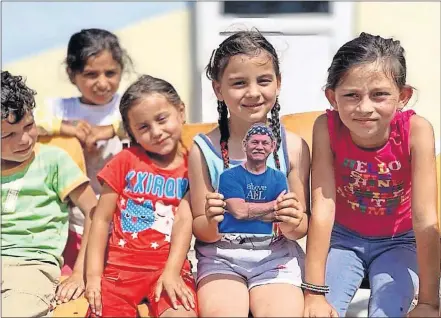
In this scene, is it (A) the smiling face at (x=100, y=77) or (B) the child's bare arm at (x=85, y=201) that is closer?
(B) the child's bare arm at (x=85, y=201)

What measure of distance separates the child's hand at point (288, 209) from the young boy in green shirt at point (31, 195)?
3.01 feet

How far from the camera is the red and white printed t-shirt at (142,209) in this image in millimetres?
2877

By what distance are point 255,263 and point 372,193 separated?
1.72 ft

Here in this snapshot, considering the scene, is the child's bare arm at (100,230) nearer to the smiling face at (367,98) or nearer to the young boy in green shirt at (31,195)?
the young boy in green shirt at (31,195)

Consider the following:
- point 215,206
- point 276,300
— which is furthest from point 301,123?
point 276,300

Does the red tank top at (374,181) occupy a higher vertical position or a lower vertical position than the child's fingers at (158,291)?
higher

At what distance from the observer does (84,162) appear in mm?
3408

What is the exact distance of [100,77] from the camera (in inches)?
145

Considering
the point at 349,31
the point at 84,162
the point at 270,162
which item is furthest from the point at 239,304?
the point at 349,31

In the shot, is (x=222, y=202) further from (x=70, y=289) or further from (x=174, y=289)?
(x=70, y=289)

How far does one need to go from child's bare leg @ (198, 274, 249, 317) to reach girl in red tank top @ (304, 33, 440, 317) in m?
0.23

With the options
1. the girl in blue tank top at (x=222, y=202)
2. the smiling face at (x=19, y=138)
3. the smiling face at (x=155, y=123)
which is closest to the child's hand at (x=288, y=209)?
the girl in blue tank top at (x=222, y=202)

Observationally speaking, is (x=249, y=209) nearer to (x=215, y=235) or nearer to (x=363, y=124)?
(x=215, y=235)

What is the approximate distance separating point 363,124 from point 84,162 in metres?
1.41
